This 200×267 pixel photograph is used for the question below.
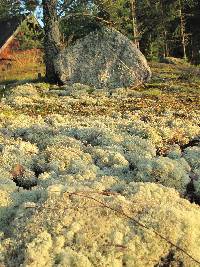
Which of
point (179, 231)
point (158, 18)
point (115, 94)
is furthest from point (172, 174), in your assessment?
point (158, 18)

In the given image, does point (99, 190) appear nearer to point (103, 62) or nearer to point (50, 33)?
point (103, 62)

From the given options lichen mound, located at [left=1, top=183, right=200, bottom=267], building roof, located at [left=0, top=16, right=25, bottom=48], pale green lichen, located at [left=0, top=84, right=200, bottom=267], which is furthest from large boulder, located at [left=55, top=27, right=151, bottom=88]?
building roof, located at [left=0, top=16, right=25, bottom=48]

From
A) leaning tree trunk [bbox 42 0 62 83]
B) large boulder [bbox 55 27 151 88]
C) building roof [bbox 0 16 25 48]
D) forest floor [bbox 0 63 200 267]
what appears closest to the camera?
forest floor [bbox 0 63 200 267]

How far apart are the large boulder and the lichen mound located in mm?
15679

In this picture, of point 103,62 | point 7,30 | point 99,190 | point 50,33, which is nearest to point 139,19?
point 7,30

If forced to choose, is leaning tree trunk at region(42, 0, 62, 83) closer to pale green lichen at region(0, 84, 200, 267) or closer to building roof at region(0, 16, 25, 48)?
pale green lichen at region(0, 84, 200, 267)

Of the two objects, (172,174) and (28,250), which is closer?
(28,250)

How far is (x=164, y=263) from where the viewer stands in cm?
532

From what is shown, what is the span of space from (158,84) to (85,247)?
57.7 feet

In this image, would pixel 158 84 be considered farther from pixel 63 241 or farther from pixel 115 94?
pixel 63 241

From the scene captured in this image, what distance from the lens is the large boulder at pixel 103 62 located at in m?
21.6

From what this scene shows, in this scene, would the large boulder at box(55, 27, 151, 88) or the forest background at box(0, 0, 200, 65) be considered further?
the forest background at box(0, 0, 200, 65)

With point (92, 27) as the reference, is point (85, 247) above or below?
below

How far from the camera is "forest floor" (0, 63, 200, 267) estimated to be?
5.30 metres
